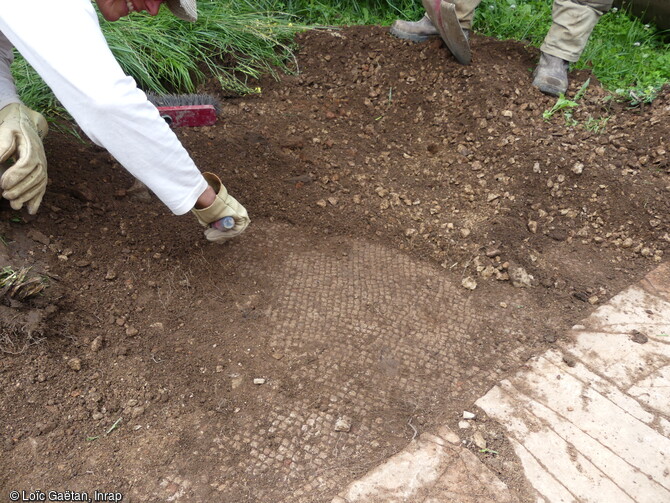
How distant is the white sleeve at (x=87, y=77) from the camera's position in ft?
4.19

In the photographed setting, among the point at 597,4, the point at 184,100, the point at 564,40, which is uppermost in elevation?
the point at 597,4

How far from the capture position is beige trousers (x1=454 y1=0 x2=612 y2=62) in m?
2.84

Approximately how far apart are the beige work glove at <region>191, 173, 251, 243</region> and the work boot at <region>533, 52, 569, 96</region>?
6.55 ft

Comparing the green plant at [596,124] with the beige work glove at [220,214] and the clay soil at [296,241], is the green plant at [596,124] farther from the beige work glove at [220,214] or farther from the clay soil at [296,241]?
the beige work glove at [220,214]

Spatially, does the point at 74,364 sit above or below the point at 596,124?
below

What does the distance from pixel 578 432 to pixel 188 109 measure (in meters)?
2.27

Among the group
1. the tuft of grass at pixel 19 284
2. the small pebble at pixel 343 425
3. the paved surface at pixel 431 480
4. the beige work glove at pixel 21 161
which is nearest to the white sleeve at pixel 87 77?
the beige work glove at pixel 21 161

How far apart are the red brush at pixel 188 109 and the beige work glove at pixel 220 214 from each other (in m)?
0.89

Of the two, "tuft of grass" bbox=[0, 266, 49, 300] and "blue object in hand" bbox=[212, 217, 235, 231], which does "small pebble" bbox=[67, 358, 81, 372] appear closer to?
"tuft of grass" bbox=[0, 266, 49, 300]

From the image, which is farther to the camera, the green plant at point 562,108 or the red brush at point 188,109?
the green plant at point 562,108

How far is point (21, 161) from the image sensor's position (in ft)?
5.60

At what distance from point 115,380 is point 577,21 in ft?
9.86

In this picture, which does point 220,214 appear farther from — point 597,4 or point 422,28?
point 597,4

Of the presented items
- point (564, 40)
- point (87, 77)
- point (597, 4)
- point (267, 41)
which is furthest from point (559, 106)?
point (87, 77)
